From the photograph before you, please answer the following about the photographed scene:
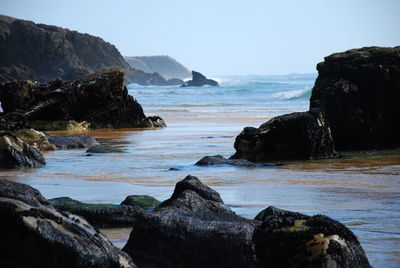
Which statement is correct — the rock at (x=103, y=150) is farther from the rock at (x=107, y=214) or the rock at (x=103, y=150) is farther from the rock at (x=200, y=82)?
the rock at (x=200, y=82)

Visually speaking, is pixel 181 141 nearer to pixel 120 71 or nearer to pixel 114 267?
pixel 120 71

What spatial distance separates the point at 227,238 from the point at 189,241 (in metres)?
0.28

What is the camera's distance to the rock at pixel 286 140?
14664mm

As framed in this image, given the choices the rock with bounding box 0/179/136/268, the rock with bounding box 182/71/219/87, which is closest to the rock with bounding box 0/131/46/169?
the rock with bounding box 0/179/136/268

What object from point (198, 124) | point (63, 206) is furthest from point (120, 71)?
point (63, 206)

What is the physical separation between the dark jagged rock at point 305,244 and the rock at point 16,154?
350 inches

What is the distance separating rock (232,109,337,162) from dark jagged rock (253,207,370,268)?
9.60 metres

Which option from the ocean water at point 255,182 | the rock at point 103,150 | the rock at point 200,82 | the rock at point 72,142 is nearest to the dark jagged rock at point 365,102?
the ocean water at point 255,182

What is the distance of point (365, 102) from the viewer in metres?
16.8

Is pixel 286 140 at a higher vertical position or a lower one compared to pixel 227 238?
higher

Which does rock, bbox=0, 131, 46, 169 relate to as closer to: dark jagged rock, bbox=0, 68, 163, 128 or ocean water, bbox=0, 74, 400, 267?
ocean water, bbox=0, 74, 400, 267

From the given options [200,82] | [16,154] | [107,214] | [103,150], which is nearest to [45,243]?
[107,214]

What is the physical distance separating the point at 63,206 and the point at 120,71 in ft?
60.5

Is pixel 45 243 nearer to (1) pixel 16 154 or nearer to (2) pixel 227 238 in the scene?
(2) pixel 227 238
